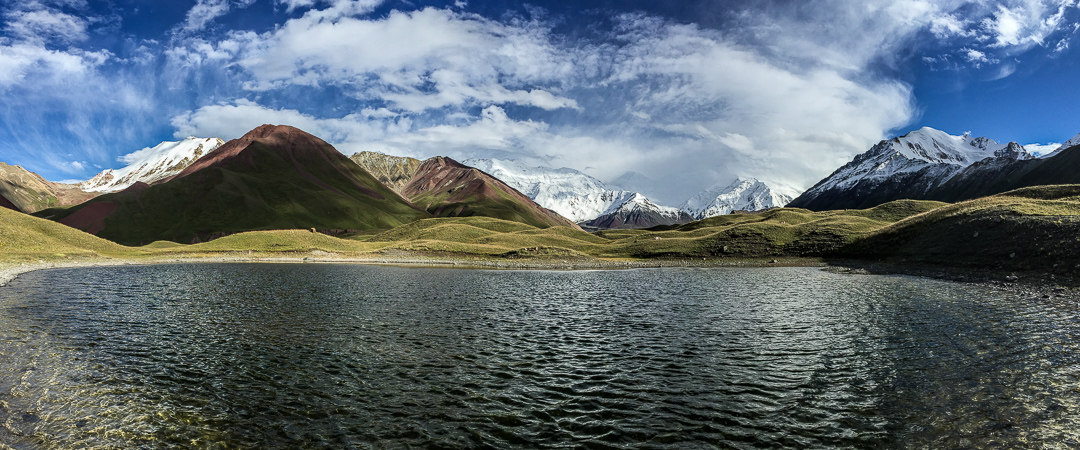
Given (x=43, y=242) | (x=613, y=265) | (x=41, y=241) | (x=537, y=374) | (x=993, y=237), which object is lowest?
(x=537, y=374)

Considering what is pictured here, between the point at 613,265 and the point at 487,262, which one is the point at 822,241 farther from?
the point at 487,262

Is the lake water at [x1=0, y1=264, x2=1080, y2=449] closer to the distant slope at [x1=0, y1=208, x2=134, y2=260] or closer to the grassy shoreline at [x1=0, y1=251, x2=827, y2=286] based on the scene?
the grassy shoreline at [x1=0, y1=251, x2=827, y2=286]

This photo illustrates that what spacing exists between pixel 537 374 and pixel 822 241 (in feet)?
372

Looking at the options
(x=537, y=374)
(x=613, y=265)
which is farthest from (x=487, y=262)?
(x=537, y=374)

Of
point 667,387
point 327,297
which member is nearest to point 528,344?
point 667,387

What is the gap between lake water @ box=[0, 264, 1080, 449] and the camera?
48.1 feet

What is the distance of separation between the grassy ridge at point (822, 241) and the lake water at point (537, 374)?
129 ft

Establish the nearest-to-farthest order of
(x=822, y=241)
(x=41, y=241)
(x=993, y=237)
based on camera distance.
Answer: 1. (x=993, y=237)
2. (x=41, y=241)
3. (x=822, y=241)

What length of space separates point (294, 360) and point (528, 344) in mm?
11695

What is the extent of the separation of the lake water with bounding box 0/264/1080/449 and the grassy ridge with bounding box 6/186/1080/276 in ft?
129

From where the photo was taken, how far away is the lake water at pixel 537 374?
14664mm

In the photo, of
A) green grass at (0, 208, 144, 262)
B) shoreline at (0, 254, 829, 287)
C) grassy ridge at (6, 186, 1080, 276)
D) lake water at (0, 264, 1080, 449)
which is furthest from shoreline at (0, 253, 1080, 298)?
lake water at (0, 264, 1080, 449)

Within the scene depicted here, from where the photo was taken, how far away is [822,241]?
112m

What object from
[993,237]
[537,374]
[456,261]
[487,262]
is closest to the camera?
[537,374]
